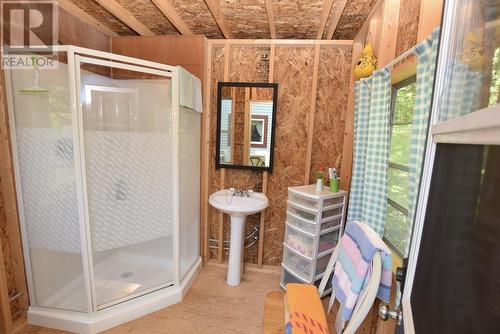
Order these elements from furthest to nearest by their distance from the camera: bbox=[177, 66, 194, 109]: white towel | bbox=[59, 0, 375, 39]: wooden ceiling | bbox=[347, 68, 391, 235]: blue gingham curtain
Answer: bbox=[177, 66, 194, 109]: white towel → bbox=[59, 0, 375, 39]: wooden ceiling → bbox=[347, 68, 391, 235]: blue gingham curtain

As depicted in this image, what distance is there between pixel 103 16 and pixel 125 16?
244 mm

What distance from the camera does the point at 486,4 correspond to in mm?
619

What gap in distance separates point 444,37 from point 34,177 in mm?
2473

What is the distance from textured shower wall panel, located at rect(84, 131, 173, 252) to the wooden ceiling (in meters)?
1.08

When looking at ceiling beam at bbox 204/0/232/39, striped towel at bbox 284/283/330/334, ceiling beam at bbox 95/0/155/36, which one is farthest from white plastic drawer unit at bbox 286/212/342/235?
ceiling beam at bbox 95/0/155/36

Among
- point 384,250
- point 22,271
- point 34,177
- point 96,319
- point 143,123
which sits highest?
point 143,123

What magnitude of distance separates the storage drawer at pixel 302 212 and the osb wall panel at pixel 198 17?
6.13ft

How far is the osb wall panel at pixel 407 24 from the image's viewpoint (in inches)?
52.4

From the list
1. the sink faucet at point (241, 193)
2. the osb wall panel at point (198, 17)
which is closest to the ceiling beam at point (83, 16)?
the osb wall panel at point (198, 17)

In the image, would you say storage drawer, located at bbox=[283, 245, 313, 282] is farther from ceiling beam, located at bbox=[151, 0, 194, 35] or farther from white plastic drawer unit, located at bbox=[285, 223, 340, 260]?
ceiling beam, located at bbox=[151, 0, 194, 35]

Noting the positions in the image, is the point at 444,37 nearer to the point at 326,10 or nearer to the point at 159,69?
the point at 326,10

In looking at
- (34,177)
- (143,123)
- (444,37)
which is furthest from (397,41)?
(34,177)

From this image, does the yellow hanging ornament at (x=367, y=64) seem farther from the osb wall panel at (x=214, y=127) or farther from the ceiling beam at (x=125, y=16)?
the ceiling beam at (x=125, y=16)

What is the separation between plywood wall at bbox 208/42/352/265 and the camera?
2389 millimetres
